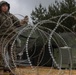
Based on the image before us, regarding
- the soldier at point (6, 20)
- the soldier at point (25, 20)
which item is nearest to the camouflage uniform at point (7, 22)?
the soldier at point (6, 20)

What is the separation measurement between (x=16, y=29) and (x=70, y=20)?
1187cm

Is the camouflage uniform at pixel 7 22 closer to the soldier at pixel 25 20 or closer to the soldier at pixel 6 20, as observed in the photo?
the soldier at pixel 6 20

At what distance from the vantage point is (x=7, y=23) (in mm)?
7586

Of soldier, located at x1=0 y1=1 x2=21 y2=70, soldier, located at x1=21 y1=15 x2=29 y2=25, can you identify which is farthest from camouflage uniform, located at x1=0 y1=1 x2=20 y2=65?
soldier, located at x1=21 y1=15 x2=29 y2=25

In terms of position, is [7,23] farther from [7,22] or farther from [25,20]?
[25,20]

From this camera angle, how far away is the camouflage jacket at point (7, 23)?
24.7 ft

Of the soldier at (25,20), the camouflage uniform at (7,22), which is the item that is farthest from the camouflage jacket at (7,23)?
the soldier at (25,20)

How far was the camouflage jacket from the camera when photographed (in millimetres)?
7516

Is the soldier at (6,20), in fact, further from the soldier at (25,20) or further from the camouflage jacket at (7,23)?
the soldier at (25,20)

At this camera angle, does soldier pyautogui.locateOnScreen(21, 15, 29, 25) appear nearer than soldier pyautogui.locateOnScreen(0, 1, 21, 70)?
Yes

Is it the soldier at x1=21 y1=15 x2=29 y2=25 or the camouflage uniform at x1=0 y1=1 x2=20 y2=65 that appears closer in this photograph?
the soldier at x1=21 y1=15 x2=29 y2=25

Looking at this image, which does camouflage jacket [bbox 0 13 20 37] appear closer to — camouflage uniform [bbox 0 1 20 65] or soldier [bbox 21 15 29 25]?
camouflage uniform [bbox 0 1 20 65]

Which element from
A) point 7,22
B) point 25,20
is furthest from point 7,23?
point 25,20

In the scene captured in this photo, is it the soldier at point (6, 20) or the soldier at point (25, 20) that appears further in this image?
the soldier at point (6, 20)
